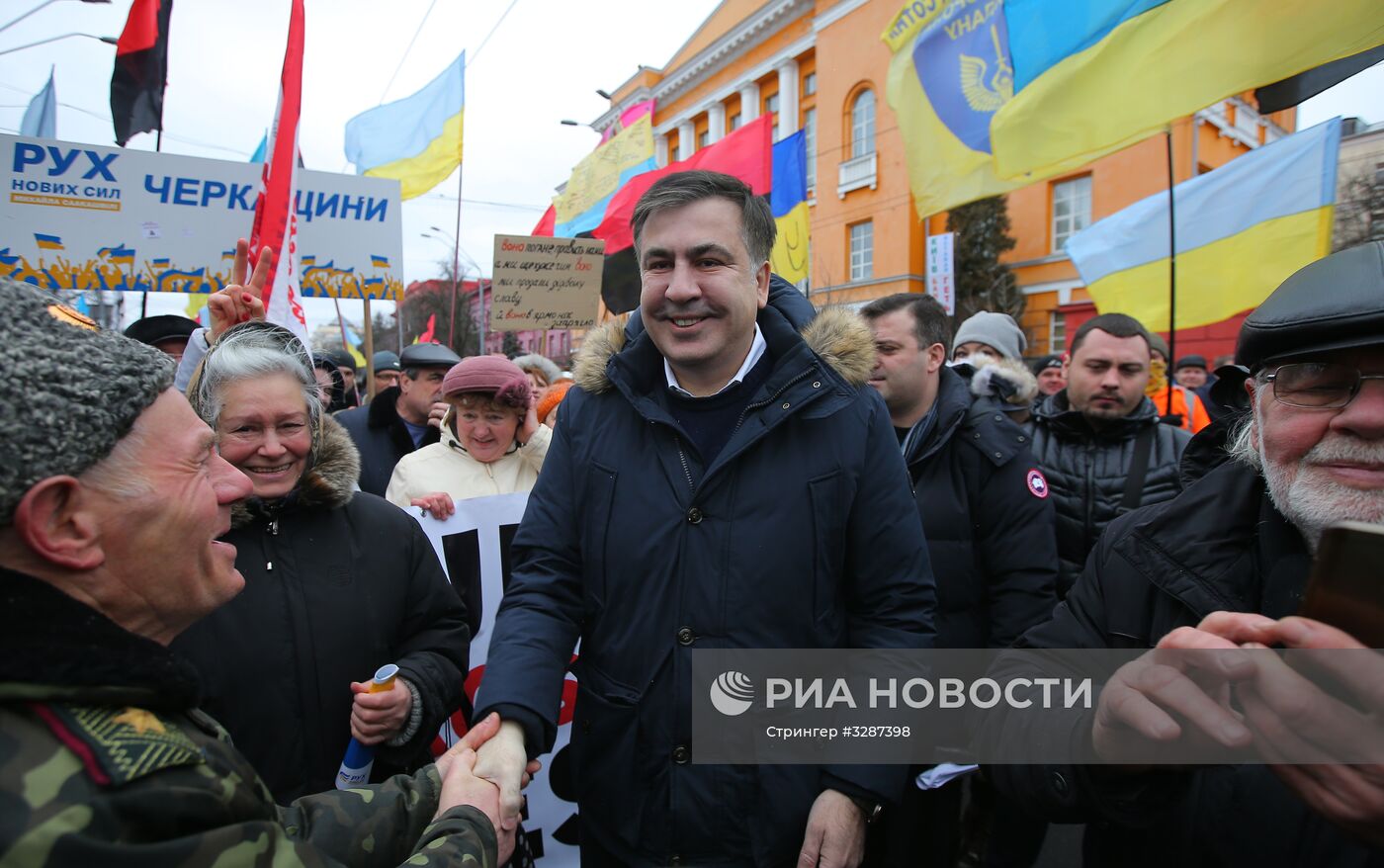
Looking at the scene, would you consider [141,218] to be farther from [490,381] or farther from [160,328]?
[490,381]

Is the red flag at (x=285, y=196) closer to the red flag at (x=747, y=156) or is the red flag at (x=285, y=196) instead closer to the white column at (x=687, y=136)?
the red flag at (x=747, y=156)

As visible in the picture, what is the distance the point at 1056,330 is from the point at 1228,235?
58.4 feet

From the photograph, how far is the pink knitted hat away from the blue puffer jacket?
1.51 meters

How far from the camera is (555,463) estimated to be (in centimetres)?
192

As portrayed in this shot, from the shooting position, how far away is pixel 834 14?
23578 mm

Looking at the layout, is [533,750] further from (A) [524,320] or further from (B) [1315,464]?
(A) [524,320]

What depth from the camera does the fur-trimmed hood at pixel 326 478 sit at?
1.93 metres

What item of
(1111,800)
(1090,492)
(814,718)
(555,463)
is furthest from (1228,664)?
(1090,492)

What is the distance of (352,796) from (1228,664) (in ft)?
4.82

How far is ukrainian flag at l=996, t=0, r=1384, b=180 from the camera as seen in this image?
2930 mm

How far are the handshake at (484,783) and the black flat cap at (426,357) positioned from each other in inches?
136

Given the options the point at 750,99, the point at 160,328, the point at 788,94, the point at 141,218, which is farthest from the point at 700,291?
the point at 750,99

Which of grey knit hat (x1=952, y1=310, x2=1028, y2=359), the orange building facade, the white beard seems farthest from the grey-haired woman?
the orange building facade

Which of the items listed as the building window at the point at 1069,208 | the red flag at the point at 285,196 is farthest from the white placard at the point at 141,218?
the building window at the point at 1069,208
